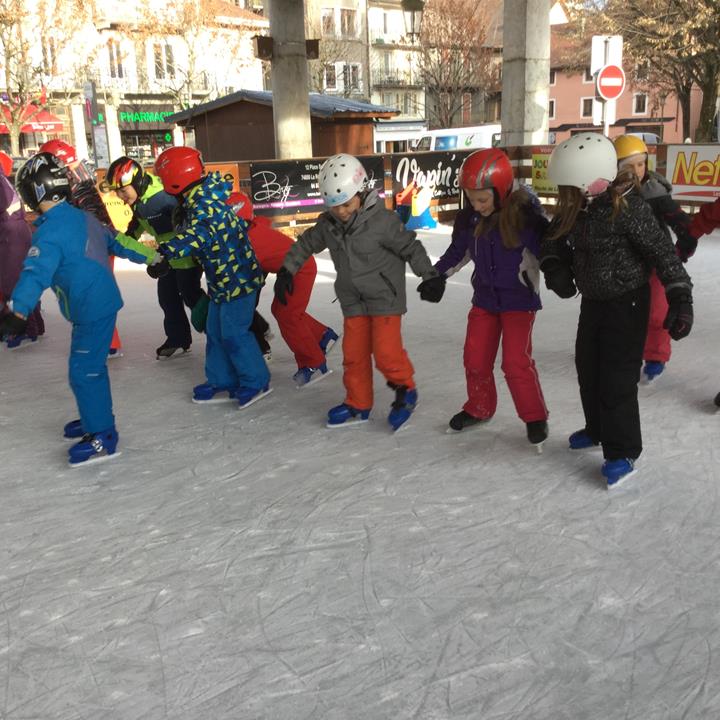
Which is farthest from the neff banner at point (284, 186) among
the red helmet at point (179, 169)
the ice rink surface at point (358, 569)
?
the ice rink surface at point (358, 569)

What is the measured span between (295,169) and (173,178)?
295 inches

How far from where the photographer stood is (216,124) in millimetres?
17359

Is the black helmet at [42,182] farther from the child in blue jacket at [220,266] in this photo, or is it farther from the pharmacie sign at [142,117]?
the pharmacie sign at [142,117]

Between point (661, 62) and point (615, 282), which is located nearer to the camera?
point (615, 282)

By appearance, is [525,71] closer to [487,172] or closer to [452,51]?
[487,172]

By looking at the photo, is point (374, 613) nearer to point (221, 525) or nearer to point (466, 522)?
point (466, 522)

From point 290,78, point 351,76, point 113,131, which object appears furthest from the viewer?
point 351,76

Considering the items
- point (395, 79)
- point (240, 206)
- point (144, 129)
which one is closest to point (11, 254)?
point (240, 206)

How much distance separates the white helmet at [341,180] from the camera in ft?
12.1

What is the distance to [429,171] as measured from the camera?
508 inches

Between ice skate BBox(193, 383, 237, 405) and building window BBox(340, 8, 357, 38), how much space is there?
4152cm

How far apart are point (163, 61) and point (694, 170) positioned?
27.3 metres

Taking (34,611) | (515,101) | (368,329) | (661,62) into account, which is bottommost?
(34,611)

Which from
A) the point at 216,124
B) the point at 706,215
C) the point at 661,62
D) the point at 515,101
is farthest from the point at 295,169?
the point at 661,62
